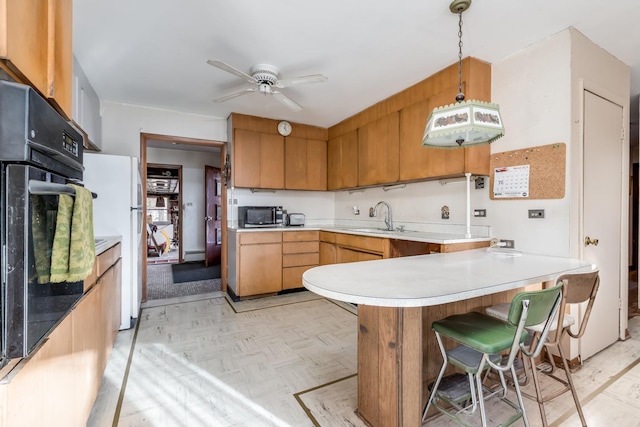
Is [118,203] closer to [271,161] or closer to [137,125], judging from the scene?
[137,125]

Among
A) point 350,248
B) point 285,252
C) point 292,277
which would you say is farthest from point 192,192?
point 350,248

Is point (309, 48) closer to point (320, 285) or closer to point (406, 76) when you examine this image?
point (406, 76)

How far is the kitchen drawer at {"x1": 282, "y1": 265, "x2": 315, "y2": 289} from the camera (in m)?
3.93

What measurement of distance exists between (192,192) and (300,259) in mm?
3918

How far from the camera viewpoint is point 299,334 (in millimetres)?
2689

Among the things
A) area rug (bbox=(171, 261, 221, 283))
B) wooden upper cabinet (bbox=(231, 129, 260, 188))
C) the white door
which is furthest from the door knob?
area rug (bbox=(171, 261, 221, 283))

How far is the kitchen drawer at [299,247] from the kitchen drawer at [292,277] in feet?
0.77

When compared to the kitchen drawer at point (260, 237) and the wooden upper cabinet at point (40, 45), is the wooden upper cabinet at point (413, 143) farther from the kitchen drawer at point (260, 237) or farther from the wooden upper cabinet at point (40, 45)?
the wooden upper cabinet at point (40, 45)

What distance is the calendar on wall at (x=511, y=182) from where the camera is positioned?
91.2 inches

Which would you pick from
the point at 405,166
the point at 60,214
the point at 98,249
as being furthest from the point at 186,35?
the point at 405,166

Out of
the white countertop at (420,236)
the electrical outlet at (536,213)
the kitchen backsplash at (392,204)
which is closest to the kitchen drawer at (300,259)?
the white countertop at (420,236)

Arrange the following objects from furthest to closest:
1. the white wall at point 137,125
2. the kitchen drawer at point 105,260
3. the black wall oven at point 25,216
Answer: the white wall at point 137,125 → the kitchen drawer at point 105,260 → the black wall oven at point 25,216

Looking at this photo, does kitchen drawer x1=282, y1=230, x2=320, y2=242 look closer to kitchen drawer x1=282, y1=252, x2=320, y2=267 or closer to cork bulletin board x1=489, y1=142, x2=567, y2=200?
kitchen drawer x1=282, y1=252, x2=320, y2=267

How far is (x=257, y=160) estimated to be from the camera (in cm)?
403
